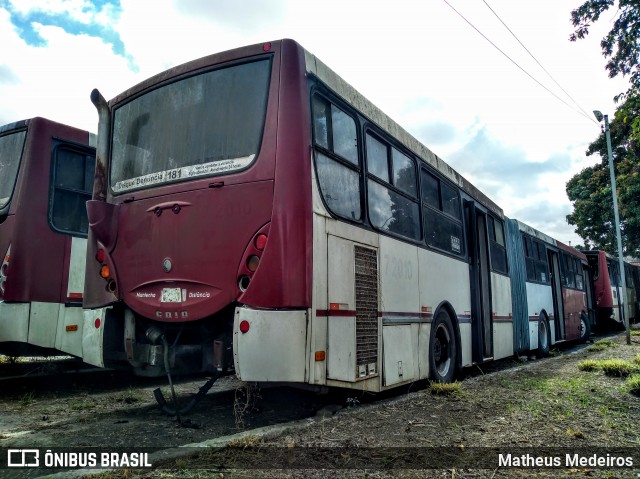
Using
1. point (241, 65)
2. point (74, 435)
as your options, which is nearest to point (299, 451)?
point (74, 435)

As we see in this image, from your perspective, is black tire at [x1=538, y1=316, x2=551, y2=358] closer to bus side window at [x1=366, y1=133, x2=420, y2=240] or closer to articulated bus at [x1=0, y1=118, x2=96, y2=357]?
bus side window at [x1=366, y1=133, x2=420, y2=240]

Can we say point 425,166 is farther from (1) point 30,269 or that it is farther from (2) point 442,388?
(1) point 30,269

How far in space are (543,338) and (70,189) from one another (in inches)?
443

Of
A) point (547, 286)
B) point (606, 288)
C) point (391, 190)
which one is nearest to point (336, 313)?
point (391, 190)

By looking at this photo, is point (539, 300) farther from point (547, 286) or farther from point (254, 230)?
point (254, 230)

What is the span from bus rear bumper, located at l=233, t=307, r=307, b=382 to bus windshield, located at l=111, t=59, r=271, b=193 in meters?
1.26

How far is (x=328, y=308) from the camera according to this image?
13.4 feet

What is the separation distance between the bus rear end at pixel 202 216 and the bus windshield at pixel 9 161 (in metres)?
2.18

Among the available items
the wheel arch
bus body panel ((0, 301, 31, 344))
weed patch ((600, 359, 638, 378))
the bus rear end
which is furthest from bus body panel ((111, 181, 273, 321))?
weed patch ((600, 359, 638, 378))

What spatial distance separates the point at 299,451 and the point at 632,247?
27.0 meters

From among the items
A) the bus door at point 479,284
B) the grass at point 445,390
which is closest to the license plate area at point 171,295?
the grass at point 445,390

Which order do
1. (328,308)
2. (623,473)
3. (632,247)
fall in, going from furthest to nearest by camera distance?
1. (632,247)
2. (328,308)
3. (623,473)

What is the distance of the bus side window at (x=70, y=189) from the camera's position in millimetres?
6465

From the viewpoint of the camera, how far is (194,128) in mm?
4414
